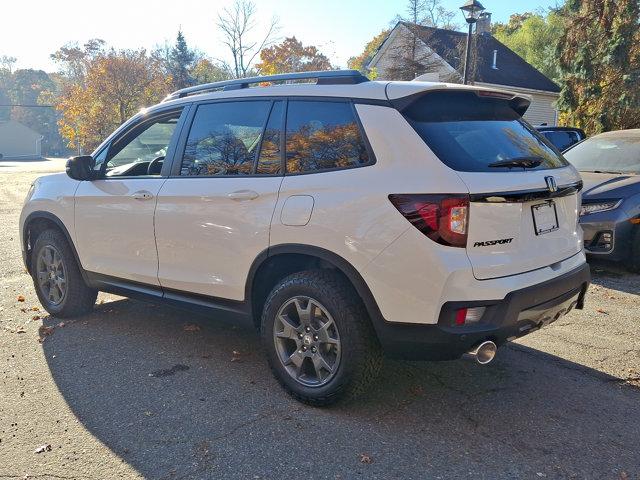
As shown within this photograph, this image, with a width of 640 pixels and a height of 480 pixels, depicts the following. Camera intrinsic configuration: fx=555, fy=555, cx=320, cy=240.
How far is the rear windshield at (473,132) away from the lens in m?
2.99

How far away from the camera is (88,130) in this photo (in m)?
43.2

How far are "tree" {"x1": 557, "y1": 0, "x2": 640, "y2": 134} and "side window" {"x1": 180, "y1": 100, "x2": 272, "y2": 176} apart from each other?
17967 mm

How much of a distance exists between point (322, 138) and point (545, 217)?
1.38 metres

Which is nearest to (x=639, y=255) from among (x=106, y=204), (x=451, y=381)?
(x=451, y=381)

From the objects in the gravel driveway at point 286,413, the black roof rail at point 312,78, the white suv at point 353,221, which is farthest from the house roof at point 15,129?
the black roof rail at point 312,78

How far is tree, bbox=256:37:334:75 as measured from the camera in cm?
4369

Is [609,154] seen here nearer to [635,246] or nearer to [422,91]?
[635,246]

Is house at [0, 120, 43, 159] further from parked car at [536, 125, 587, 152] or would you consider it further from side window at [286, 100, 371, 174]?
side window at [286, 100, 371, 174]

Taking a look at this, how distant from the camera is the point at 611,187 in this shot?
6434 millimetres

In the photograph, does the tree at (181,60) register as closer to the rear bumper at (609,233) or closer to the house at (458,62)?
the house at (458,62)

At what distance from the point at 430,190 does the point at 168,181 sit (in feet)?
6.84

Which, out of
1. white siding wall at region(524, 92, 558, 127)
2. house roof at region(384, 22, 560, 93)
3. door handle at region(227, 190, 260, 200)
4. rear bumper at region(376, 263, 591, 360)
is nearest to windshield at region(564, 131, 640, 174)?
rear bumper at region(376, 263, 591, 360)

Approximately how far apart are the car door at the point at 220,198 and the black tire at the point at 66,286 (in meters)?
1.32

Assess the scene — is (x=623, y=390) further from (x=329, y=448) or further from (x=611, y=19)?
(x=611, y=19)
